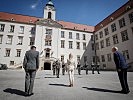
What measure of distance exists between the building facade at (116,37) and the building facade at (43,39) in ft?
16.0

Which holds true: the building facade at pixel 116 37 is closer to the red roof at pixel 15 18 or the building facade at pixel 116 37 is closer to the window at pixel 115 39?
the window at pixel 115 39

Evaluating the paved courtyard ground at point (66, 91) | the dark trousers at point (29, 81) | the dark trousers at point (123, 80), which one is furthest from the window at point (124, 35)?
the dark trousers at point (29, 81)

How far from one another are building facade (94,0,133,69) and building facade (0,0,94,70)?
16.0 ft

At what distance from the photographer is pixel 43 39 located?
1469 inches

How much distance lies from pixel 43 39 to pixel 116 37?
69.7 ft

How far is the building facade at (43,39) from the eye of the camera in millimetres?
34750

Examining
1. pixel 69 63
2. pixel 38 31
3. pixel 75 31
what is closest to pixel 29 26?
pixel 38 31

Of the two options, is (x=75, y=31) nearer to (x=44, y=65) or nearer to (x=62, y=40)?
(x=62, y=40)

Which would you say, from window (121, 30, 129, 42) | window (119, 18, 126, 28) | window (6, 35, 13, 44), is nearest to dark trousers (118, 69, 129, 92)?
window (121, 30, 129, 42)

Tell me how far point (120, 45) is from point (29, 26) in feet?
89.9

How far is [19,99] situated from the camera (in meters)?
4.28

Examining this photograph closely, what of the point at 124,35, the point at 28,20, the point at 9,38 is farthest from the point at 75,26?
the point at 9,38

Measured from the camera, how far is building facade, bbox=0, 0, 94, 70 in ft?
114

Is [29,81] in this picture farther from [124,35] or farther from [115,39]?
[115,39]
